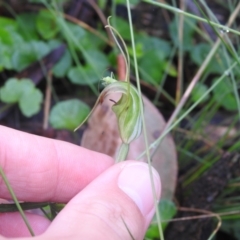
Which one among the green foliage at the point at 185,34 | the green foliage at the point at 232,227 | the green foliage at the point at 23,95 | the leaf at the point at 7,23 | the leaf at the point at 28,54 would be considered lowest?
the green foliage at the point at 232,227

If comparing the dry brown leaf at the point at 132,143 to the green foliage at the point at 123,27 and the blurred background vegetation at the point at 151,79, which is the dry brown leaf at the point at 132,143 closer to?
the blurred background vegetation at the point at 151,79

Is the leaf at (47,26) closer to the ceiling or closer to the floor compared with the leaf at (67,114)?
closer to the ceiling

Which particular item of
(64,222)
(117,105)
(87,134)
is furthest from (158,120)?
(64,222)

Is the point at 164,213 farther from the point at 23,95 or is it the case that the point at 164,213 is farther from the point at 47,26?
the point at 47,26

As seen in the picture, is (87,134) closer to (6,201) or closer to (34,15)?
(6,201)

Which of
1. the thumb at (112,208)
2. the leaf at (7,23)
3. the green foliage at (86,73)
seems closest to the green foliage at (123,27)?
the green foliage at (86,73)

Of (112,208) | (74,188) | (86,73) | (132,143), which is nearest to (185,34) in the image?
(86,73)
